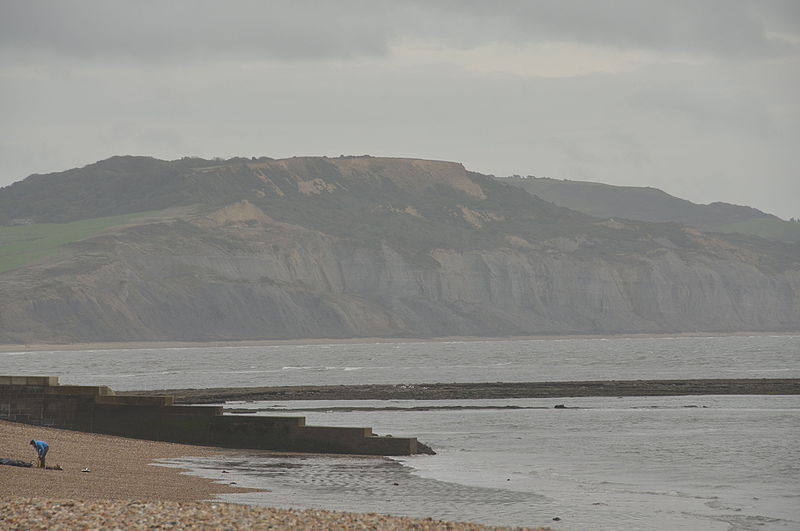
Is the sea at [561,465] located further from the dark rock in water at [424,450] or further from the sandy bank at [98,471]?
the sandy bank at [98,471]

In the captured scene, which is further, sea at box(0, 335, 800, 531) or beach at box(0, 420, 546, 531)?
sea at box(0, 335, 800, 531)

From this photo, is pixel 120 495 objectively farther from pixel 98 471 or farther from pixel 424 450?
pixel 424 450

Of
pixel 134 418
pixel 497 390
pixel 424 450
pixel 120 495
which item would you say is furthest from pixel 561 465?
pixel 497 390

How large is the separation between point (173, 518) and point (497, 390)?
2025 inches

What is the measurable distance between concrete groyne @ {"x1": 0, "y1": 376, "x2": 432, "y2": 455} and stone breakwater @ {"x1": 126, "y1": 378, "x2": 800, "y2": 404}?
2418 cm

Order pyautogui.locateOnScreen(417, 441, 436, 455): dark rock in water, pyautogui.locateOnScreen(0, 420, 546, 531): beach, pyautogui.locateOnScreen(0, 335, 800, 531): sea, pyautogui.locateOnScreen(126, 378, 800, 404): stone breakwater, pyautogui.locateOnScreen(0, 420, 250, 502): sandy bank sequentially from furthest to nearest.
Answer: pyautogui.locateOnScreen(126, 378, 800, 404): stone breakwater, pyautogui.locateOnScreen(417, 441, 436, 455): dark rock in water, pyautogui.locateOnScreen(0, 335, 800, 531): sea, pyautogui.locateOnScreen(0, 420, 250, 502): sandy bank, pyautogui.locateOnScreen(0, 420, 546, 531): beach

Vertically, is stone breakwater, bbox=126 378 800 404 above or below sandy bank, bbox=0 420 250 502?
above

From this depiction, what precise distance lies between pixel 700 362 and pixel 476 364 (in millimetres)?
18849

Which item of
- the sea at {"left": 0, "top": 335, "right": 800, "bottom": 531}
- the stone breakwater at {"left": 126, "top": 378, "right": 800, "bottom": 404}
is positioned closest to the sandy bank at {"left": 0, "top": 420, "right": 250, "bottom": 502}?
the sea at {"left": 0, "top": 335, "right": 800, "bottom": 531}

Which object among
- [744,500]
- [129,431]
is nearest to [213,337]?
[129,431]

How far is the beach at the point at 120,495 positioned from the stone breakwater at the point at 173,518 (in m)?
0.01

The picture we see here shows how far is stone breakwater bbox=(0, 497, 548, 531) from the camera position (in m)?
15.9

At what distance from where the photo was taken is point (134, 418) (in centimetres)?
3478

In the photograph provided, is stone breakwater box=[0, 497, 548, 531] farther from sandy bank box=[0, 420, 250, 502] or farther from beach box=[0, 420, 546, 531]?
sandy bank box=[0, 420, 250, 502]
